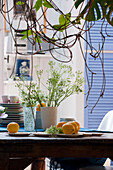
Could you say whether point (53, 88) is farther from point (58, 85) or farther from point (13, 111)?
point (13, 111)

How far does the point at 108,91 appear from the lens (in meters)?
4.59

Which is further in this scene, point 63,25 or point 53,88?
point 53,88

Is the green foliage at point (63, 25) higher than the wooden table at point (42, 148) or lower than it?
higher

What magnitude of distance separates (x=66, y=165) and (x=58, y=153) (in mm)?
1301

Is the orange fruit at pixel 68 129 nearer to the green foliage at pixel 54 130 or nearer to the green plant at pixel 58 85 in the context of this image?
the green foliage at pixel 54 130

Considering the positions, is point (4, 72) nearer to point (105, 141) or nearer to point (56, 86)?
point (56, 86)

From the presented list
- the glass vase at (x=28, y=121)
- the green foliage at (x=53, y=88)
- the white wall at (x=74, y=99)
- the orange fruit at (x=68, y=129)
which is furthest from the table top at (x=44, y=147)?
the white wall at (x=74, y=99)

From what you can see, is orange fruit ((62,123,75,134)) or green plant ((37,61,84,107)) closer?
orange fruit ((62,123,75,134))

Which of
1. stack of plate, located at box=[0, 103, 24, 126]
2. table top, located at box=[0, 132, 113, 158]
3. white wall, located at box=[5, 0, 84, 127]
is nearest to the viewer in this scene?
table top, located at box=[0, 132, 113, 158]

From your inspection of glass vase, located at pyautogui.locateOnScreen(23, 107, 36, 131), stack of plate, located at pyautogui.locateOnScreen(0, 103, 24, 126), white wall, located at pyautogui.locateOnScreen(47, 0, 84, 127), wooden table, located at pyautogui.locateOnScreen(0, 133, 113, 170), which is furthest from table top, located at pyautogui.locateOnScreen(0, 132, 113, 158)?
white wall, located at pyautogui.locateOnScreen(47, 0, 84, 127)

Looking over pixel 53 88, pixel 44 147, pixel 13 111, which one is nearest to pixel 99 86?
pixel 13 111

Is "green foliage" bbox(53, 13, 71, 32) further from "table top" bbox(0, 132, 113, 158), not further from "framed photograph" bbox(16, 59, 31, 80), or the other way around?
"framed photograph" bbox(16, 59, 31, 80)

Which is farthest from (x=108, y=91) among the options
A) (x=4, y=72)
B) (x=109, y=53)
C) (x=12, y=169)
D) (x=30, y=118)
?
(x=12, y=169)

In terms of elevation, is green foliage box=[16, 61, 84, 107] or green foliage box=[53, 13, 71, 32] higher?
green foliage box=[53, 13, 71, 32]
